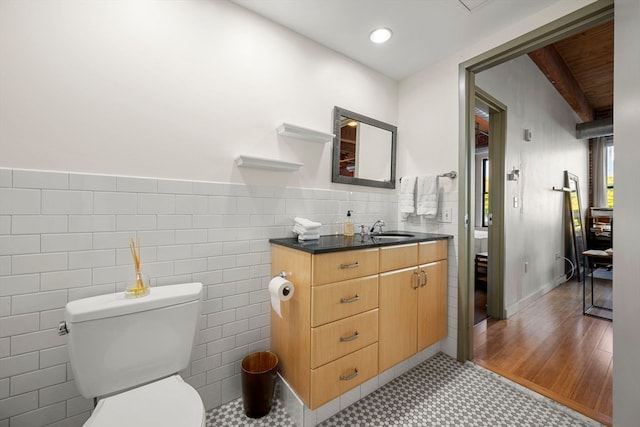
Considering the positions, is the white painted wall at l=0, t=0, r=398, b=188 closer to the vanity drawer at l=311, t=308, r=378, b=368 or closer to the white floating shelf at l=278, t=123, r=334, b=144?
the white floating shelf at l=278, t=123, r=334, b=144

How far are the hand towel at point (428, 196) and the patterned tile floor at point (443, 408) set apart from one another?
122 centimetres

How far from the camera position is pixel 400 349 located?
5.76ft

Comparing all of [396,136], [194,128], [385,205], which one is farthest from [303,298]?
[396,136]

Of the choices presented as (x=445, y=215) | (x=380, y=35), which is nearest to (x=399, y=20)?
(x=380, y=35)

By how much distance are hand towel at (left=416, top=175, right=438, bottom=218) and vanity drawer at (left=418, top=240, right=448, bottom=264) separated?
0.85 ft

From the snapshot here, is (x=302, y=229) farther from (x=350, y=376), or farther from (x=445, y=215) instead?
(x=445, y=215)

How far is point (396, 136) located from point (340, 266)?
162 cm

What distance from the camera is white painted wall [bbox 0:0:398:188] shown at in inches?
45.0

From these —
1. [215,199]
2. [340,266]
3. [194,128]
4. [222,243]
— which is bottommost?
[340,266]

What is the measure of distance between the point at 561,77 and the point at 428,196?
10.5 ft

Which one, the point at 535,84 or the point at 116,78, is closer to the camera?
the point at 116,78

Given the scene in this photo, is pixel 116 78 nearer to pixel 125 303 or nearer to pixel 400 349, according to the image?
pixel 125 303

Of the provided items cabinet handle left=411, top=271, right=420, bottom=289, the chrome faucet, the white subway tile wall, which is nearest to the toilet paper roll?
the white subway tile wall

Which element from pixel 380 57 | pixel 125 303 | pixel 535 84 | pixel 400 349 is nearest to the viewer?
pixel 125 303
